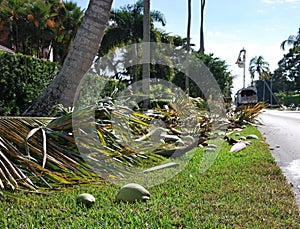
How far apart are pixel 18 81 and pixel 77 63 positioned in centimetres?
325

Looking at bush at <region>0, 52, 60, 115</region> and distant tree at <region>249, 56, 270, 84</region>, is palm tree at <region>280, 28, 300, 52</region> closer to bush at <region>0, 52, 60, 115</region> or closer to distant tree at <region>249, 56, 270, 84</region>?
distant tree at <region>249, 56, 270, 84</region>

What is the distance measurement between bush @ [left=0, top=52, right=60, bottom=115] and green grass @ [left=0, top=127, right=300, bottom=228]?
5.66m

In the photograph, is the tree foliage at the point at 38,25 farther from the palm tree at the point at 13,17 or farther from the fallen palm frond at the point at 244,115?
the fallen palm frond at the point at 244,115

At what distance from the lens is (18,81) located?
9.07 metres

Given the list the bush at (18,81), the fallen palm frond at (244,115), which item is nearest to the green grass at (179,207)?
the bush at (18,81)

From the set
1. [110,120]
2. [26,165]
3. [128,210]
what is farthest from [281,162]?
[26,165]

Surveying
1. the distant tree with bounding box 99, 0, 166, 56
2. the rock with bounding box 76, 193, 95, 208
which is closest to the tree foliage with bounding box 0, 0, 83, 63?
the distant tree with bounding box 99, 0, 166, 56

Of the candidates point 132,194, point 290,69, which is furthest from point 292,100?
point 132,194

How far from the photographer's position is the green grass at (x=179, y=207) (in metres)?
2.44

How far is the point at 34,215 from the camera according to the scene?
2.61 m

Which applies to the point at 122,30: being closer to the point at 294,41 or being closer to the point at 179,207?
the point at 179,207

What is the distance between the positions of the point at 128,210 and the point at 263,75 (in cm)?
6743

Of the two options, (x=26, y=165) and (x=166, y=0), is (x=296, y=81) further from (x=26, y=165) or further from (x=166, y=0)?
(x=26, y=165)

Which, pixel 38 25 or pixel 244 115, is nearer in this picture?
pixel 244 115
